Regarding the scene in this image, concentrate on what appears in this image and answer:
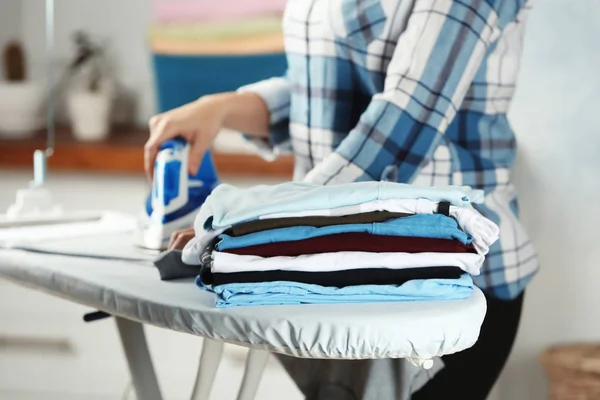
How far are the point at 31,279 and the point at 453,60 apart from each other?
1.90ft

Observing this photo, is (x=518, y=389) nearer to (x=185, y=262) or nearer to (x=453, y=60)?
(x=453, y=60)

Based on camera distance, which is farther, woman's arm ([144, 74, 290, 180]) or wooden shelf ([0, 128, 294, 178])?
wooden shelf ([0, 128, 294, 178])

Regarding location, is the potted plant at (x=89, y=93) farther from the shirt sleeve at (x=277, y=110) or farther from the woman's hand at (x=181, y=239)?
the woman's hand at (x=181, y=239)

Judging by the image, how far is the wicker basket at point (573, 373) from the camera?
1717 millimetres

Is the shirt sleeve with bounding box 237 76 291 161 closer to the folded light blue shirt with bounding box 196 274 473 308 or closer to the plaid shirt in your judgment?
the plaid shirt

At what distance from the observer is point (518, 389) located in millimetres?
1938

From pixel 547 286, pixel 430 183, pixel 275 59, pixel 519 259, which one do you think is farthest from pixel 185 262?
pixel 275 59

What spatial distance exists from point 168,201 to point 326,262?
0.40m

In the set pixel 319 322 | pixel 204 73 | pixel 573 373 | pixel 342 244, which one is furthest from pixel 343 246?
pixel 204 73

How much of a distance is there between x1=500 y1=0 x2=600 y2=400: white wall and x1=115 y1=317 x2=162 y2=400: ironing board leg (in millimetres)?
949

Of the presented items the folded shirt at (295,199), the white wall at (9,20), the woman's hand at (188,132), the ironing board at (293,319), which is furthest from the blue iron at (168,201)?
the white wall at (9,20)

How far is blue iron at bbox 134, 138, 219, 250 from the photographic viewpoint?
1.15 meters

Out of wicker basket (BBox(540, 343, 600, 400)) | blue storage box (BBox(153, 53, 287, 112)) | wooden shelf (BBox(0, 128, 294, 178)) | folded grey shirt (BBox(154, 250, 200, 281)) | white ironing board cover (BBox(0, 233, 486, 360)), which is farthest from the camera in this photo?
blue storage box (BBox(153, 53, 287, 112))

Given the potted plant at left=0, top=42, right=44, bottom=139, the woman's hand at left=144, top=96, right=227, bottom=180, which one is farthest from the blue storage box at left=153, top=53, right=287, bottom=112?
the woman's hand at left=144, top=96, right=227, bottom=180
